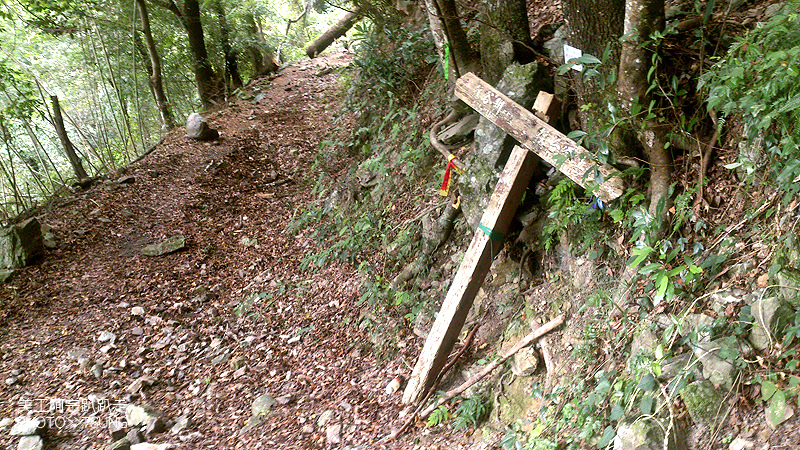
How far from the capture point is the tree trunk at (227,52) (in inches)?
439

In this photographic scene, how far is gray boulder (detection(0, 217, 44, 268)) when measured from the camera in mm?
6332

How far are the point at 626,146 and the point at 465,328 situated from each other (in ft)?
6.28

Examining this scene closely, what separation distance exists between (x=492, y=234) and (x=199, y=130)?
7.41 metres

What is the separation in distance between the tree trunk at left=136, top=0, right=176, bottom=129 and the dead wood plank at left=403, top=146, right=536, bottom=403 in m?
8.93

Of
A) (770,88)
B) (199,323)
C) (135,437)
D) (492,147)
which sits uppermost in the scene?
(770,88)

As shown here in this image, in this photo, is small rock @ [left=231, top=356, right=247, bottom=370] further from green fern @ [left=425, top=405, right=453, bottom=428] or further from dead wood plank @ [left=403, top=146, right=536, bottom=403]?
green fern @ [left=425, top=405, right=453, bottom=428]

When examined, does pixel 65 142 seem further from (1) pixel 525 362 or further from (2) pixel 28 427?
(1) pixel 525 362

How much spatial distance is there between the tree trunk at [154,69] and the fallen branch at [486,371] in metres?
9.32

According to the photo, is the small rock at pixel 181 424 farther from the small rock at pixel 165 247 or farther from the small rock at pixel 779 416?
the small rock at pixel 779 416

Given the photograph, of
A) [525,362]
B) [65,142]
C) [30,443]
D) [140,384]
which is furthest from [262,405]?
[65,142]

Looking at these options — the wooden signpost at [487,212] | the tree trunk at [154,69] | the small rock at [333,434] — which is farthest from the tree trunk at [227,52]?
the small rock at [333,434]

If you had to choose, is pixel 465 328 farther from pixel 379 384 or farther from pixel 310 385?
pixel 310 385

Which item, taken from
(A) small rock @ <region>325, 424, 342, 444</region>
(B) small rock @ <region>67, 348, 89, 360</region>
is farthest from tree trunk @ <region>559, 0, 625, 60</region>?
(B) small rock @ <region>67, 348, 89, 360</region>

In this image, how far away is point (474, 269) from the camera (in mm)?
3719
